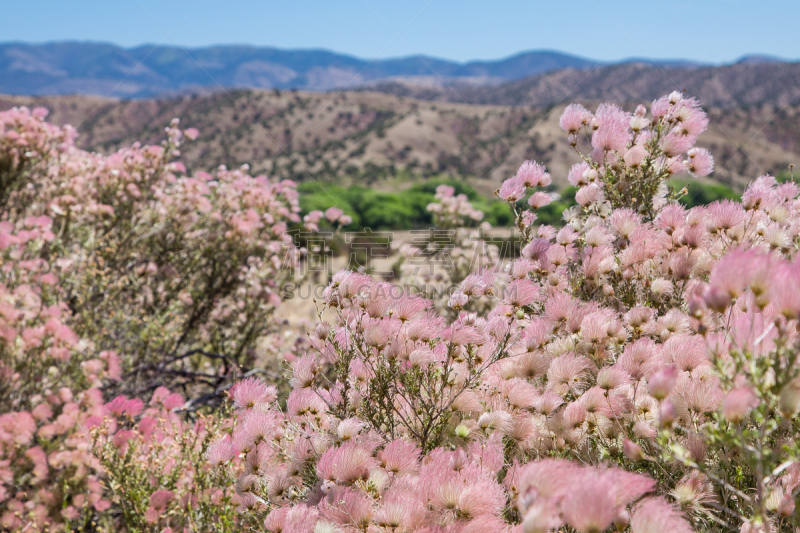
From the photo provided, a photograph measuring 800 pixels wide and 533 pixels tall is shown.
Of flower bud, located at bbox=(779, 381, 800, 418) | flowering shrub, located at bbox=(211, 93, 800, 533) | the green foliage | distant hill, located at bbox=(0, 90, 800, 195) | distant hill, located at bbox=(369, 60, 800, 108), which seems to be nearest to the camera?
flower bud, located at bbox=(779, 381, 800, 418)

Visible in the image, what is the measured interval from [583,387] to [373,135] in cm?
5978

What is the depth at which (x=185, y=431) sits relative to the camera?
2.60 meters

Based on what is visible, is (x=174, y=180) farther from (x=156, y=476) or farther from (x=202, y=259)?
(x=156, y=476)

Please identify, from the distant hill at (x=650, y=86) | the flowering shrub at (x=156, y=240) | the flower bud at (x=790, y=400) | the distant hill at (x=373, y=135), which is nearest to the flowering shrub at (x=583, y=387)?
the flower bud at (x=790, y=400)

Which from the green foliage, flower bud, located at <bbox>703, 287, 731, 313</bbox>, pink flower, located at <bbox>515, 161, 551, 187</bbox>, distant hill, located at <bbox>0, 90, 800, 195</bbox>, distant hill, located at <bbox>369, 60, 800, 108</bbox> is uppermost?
distant hill, located at <bbox>369, 60, 800, 108</bbox>

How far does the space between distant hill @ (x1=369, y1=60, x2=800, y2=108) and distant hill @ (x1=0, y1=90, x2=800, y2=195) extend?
2058 cm

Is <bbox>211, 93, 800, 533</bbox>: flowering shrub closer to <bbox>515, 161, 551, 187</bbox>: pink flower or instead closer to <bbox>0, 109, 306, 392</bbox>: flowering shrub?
<bbox>515, 161, 551, 187</bbox>: pink flower

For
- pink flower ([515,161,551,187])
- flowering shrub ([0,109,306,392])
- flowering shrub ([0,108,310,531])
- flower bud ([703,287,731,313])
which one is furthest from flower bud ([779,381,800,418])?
flowering shrub ([0,109,306,392])

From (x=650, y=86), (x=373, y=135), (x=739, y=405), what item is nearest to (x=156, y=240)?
(x=739, y=405)

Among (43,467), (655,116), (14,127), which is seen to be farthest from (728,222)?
(14,127)

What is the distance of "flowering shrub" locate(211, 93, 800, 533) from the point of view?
913 millimetres

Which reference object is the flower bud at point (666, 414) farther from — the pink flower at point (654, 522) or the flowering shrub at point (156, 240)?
the flowering shrub at point (156, 240)

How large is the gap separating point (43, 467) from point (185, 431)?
100 centimetres

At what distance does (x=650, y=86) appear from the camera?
9419 centimetres
